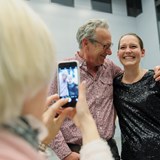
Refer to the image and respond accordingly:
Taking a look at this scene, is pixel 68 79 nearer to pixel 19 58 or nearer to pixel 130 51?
pixel 130 51

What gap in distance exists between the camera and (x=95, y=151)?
2.18ft

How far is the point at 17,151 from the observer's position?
38 centimetres

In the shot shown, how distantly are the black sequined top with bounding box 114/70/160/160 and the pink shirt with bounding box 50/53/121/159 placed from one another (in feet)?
0.24

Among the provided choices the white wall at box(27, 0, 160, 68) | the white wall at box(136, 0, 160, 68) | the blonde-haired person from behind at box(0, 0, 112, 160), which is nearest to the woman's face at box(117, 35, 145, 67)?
the blonde-haired person from behind at box(0, 0, 112, 160)

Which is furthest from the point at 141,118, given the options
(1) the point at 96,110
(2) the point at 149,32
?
(2) the point at 149,32

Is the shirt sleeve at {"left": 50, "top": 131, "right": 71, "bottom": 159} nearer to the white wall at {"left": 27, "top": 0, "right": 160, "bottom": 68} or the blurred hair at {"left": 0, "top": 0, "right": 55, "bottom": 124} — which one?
the blurred hair at {"left": 0, "top": 0, "right": 55, "bottom": 124}

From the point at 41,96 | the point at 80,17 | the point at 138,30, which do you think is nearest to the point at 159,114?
the point at 41,96

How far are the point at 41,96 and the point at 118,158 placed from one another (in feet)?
3.94

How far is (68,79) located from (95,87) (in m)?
0.37

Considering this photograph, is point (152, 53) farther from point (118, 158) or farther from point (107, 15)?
point (118, 158)

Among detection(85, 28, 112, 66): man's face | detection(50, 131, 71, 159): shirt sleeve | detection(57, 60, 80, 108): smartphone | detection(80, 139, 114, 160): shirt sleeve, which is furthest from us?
detection(85, 28, 112, 66): man's face

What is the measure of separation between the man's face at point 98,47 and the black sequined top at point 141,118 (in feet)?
0.67

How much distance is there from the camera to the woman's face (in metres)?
1.58

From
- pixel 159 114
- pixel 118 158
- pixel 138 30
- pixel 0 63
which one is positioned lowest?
pixel 118 158
